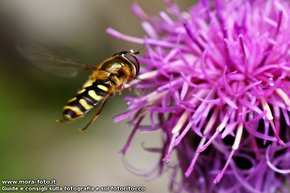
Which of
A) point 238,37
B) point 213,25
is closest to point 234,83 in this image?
point 238,37

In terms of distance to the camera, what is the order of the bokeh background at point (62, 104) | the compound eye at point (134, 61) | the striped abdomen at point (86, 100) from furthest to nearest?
the bokeh background at point (62, 104)
the compound eye at point (134, 61)
the striped abdomen at point (86, 100)

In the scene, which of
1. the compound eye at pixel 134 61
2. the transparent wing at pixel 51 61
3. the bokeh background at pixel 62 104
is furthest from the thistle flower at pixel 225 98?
the bokeh background at pixel 62 104

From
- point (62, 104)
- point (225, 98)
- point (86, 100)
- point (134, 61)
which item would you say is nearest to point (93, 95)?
point (86, 100)

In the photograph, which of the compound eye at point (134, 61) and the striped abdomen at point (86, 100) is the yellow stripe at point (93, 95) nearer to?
the striped abdomen at point (86, 100)

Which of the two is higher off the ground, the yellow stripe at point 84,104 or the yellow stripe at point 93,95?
the yellow stripe at point 93,95

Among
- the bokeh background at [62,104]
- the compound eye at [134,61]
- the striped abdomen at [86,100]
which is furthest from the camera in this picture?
the bokeh background at [62,104]

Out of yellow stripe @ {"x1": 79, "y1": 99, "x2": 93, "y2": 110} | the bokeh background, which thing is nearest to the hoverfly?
yellow stripe @ {"x1": 79, "y1": 99, "x2": 93, "y2": 110}

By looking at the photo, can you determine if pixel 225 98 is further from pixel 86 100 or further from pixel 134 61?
pixel 86 100
